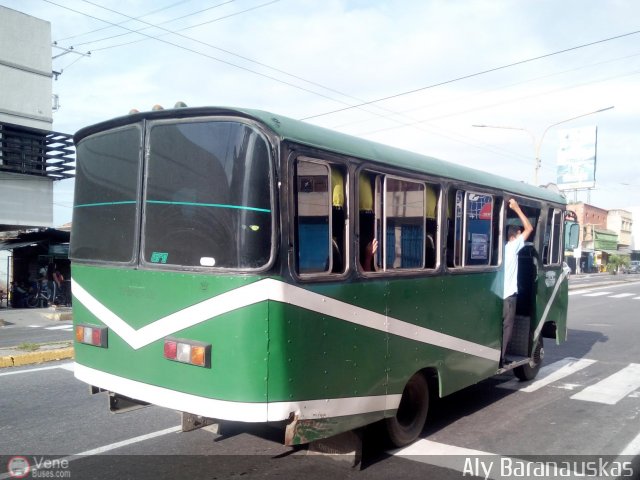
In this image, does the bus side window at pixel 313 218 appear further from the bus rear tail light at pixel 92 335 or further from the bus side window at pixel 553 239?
the bus side window at pixel 553 239

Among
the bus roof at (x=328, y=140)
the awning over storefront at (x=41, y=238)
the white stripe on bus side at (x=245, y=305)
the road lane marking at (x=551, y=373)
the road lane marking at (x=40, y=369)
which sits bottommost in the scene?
the road lane marking at (x=40, y=369)

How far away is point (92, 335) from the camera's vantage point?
15.7 feet

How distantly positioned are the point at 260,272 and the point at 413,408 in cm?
268

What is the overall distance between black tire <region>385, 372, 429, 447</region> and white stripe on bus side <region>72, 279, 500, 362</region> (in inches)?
18.7

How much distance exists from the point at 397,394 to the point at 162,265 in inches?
92.3

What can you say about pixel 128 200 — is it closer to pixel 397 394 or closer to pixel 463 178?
pixel 397 394

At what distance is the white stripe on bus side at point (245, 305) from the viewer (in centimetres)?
385

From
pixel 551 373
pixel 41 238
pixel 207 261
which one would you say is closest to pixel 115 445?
pixel 207 261

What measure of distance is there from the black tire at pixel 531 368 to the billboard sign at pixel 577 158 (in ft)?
103

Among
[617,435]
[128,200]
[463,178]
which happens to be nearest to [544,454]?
[617,435]

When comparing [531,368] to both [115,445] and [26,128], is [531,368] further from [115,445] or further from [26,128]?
[26,128]

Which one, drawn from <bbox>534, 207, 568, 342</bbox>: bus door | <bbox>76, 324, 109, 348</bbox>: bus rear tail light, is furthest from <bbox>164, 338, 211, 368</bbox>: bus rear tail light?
<bbox>534, 207, 568, 342</bbox>: bus door

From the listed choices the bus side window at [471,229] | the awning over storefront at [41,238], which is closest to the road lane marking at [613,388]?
the bus side window at [471,229]

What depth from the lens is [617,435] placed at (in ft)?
19.7
